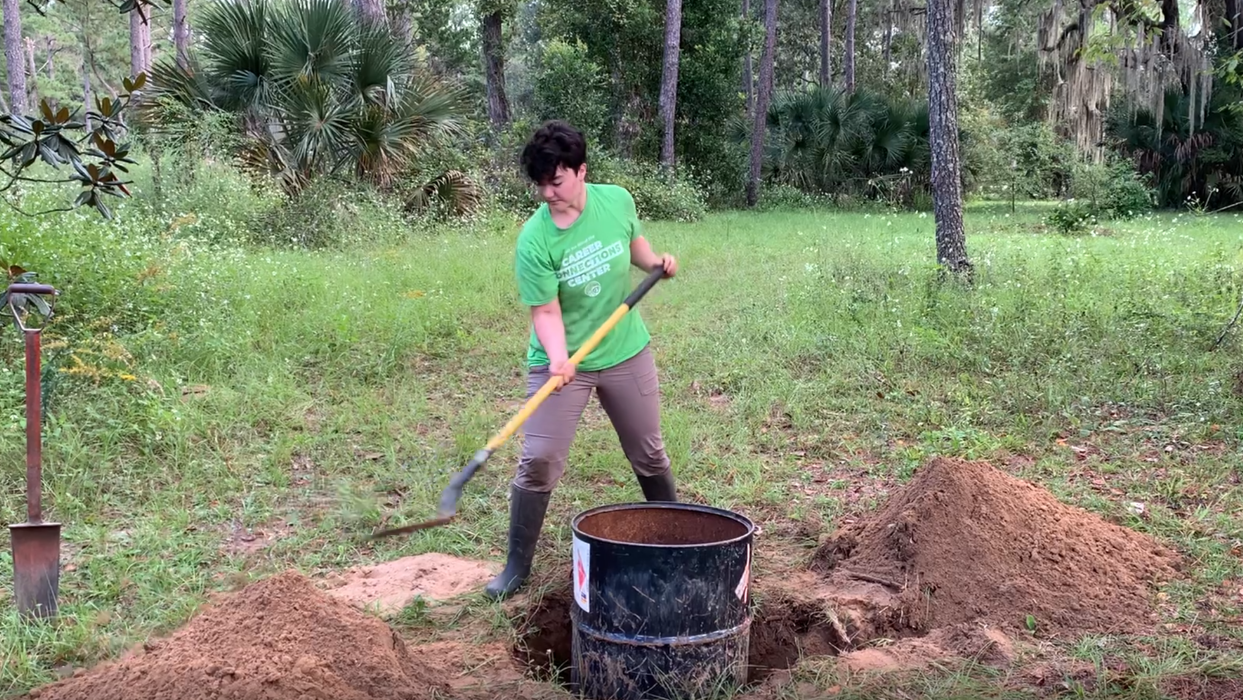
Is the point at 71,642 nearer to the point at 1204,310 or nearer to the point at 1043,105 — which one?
the point at 1204,310

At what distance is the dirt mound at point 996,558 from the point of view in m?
3.38

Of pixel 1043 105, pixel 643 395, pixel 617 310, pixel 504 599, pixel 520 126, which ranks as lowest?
pixel 504 599

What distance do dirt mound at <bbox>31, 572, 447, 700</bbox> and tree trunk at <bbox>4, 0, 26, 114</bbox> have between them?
19.8 metres

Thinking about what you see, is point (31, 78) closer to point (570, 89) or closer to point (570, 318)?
point (570, 89)

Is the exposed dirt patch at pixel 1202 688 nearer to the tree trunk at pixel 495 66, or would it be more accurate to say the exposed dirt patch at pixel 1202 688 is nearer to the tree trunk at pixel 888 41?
the tree trunk at pixel 495 66

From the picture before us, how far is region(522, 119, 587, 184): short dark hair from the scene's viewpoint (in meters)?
3.12

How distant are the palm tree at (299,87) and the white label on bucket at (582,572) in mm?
9147

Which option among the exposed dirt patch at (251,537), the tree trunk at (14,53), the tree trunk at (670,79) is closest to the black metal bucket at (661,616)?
the exposed dirt patch at (251,537)

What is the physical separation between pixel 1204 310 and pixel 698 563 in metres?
6.31

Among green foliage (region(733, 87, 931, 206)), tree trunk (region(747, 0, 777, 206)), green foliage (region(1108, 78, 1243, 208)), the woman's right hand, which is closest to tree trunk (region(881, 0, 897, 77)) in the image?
green foliage (region(733, 87, 931, 206))

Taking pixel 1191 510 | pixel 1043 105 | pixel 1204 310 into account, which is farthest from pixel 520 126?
pixel 1043 105

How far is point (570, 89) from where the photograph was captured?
19.0m

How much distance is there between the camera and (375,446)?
5.27 meters

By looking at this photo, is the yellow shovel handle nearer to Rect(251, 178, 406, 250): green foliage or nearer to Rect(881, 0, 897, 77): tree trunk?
Rect(251, 178, 406, 250): green foliage
